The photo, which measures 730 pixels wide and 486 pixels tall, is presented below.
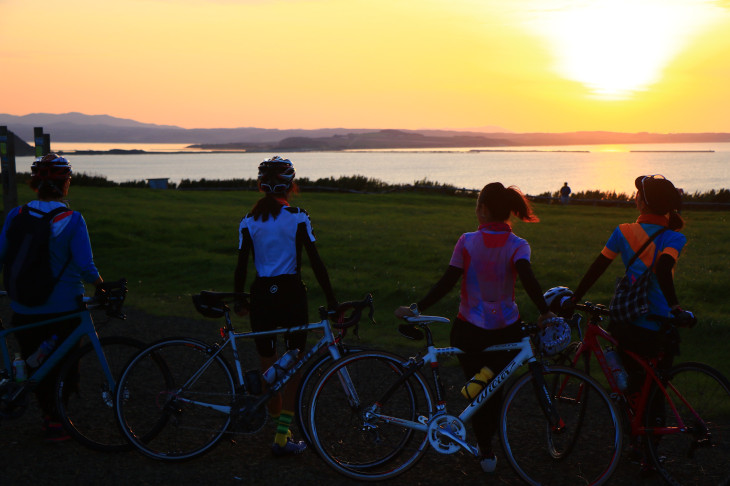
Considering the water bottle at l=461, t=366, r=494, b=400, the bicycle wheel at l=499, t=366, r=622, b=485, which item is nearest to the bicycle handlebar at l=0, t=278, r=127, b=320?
the water bottle at l=461, t=366, r=494, b=400

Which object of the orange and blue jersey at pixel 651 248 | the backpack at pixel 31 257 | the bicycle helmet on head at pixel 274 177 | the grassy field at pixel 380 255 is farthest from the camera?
the grassy field at pixel 380 255

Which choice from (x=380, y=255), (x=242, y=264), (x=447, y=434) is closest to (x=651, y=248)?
(x=447, y=434)

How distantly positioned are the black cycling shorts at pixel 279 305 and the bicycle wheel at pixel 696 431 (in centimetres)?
252

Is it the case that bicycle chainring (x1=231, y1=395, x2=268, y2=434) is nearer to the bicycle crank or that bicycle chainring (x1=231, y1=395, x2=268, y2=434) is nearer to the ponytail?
the bicycle crank

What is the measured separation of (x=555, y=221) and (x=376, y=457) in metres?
27.1

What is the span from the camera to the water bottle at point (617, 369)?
199 inches

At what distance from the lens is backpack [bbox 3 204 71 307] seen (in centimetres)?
546

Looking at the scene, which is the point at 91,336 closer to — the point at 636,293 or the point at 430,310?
the point at 636,293

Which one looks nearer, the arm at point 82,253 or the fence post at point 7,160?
the arm at point 82,253

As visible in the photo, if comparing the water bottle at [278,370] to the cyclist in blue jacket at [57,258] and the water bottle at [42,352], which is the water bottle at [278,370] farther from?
the water bottle at [42,352]

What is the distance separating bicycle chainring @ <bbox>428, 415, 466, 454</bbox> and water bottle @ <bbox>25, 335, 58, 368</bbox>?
294 centimetres

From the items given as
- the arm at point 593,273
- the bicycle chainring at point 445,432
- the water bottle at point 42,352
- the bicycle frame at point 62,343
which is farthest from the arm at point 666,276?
the water bottle at point 42,352

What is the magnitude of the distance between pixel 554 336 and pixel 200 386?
2505 millimetres

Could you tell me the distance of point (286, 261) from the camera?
17.3ft
